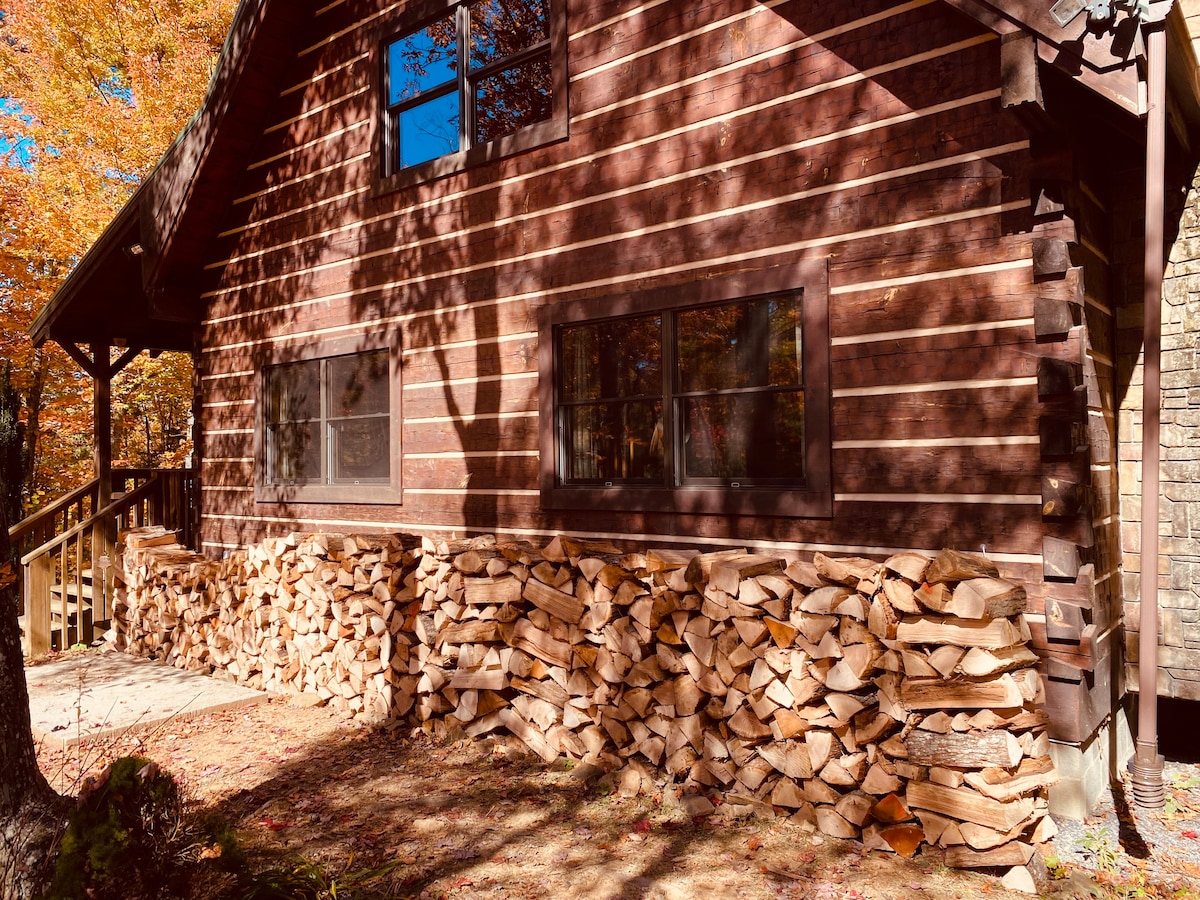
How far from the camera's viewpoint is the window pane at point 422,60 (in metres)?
7.25

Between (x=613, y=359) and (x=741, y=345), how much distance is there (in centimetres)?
106

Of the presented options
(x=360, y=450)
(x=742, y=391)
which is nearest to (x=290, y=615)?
(x=360, y=450)

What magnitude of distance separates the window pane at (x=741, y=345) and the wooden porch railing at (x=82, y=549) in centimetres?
714

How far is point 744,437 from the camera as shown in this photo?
5.36 meters

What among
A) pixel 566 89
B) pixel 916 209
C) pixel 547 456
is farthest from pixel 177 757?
pixel 916 209

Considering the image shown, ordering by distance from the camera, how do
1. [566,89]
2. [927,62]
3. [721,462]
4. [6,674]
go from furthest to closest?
[566,89] < [721,462] < [927,62] < [6,674]

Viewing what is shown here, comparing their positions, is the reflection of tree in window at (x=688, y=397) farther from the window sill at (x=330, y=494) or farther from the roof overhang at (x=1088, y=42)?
the window sill at (x=330, y=494)

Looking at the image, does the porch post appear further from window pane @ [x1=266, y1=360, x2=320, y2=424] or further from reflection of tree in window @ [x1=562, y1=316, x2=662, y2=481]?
reflection of tree in window @ [x1=562, y1=316, x2=662, y2=481]

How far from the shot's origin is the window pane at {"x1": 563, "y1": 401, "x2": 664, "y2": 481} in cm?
583

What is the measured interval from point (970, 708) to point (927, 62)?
3.43 m

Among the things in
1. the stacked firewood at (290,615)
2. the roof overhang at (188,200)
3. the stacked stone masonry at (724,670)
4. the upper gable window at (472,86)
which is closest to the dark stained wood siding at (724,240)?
the upper gable window at (472,86)

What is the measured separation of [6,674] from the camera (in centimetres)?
377

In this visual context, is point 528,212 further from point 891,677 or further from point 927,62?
point 891,677

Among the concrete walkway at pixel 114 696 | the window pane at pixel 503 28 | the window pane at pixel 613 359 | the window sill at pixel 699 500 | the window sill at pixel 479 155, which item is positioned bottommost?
the concrete walkway at pixel 114 696
